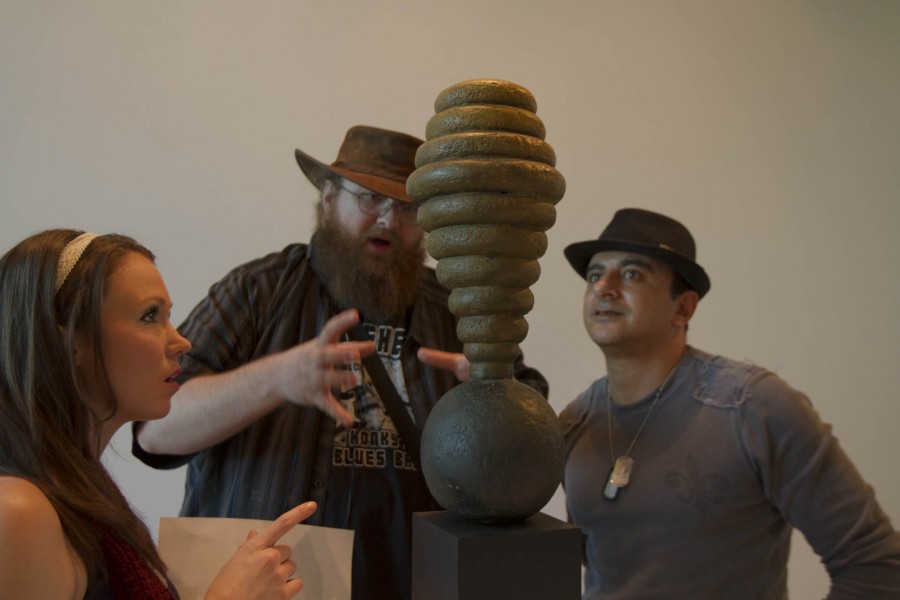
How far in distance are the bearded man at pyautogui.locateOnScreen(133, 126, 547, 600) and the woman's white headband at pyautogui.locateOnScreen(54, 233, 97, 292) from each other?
323 mm

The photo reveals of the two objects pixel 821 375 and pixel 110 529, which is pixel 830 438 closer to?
pixel 110 529

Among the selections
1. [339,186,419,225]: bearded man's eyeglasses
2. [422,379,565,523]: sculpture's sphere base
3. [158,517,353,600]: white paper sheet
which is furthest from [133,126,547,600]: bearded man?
[422,379,565,523]: sculpture's sphere base

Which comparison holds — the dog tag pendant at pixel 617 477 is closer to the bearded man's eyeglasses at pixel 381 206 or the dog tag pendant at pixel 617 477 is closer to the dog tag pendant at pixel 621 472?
the dog tag pendant at pixel 621 472

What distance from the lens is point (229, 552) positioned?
898 millimetres

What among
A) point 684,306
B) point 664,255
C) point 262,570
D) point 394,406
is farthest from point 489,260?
point 684,306

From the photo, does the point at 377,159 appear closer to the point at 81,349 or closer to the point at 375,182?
the point at 375,182

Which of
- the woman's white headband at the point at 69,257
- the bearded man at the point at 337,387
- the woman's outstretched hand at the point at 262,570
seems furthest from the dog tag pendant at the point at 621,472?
the woman's white headband at the point at 69,257

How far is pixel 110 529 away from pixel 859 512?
1185 millimetres

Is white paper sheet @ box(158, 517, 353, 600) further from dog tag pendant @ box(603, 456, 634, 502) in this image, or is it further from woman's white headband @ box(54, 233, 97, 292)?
dog tag pendant @ box(603, 456, 634, 502)

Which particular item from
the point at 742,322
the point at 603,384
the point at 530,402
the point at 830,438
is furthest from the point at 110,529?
the point at 742,322

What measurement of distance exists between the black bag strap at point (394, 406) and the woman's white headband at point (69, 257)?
1.79 ft

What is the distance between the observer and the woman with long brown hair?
0.72 metres

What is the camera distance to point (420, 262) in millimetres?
1540

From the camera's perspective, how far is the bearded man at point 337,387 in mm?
1191
